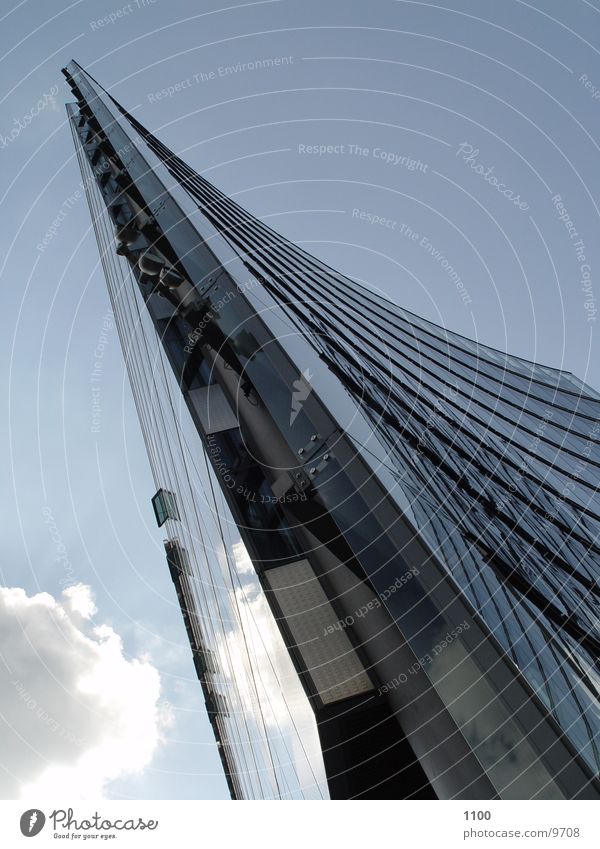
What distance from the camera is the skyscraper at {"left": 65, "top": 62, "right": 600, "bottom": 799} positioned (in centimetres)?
425

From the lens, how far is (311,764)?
6.78m

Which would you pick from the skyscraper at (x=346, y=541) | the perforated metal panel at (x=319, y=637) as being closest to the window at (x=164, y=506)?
the skyscraper at (x=346, y=541)

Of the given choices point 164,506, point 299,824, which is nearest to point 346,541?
point 299,824

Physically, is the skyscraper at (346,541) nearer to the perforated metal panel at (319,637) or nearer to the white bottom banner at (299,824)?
the perforated metal panel at (319,637)

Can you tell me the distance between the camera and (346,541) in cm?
548

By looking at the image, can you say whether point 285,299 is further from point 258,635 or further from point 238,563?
point 258,635

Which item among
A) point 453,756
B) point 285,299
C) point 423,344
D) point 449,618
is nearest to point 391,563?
point 449,618

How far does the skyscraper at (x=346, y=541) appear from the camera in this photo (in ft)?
13.9

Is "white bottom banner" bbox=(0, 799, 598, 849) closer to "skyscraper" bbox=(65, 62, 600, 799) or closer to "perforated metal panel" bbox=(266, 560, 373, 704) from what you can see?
"skyscraper" bbox=(65, 62, 600, 799)

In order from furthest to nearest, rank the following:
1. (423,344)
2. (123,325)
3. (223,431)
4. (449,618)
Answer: (423,344) → (123,325) → (223,431) → (449,618)

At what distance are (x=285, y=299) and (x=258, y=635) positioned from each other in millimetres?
5760

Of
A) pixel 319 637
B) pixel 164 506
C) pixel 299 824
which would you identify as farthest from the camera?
pixel 164 506

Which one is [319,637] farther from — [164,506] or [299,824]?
[299,824]

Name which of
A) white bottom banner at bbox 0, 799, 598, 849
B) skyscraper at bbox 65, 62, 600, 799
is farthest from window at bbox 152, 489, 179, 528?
white bottom banner at bbox 0, 799, 598, 849
